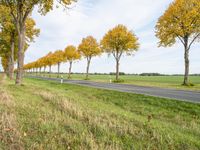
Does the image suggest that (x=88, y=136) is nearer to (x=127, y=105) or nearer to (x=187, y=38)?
(x=127, y=105)

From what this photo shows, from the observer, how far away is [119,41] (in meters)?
37.7

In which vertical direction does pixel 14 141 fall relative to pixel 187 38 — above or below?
below

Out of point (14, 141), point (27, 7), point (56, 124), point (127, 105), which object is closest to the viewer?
point (14, 141)

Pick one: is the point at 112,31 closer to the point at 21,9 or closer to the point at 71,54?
the point at 71,54

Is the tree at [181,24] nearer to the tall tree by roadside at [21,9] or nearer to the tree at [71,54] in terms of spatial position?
the tall tree by roadside at [21,9]

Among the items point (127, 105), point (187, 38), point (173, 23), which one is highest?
Result: point (173, 23)

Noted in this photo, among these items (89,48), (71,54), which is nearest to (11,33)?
(89,48)

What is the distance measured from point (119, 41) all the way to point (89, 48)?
11.9m

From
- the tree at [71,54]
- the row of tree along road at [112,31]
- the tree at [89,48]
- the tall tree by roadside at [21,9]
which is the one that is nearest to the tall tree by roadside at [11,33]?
the row of tree along road at [112,31]

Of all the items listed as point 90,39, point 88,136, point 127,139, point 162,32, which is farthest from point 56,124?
point 90,39

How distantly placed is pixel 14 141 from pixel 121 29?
36.1m

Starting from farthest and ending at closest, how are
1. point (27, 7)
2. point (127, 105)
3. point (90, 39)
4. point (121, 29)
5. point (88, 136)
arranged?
point (90, 39)
point (121, 29)
point (27, 7)
point (127, 105)
point (88, 136)

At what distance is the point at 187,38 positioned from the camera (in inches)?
1017

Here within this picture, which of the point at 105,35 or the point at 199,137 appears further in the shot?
the point at 105,35
